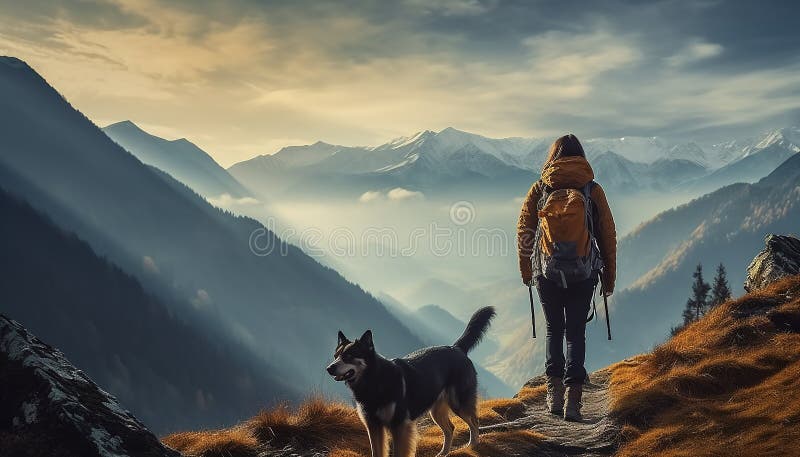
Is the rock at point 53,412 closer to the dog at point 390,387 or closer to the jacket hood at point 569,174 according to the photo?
the dog at point 390,387

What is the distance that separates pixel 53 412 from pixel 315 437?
5.18 meters

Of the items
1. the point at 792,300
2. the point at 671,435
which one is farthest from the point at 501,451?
the point at 792,300

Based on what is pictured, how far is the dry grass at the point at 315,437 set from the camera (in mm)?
10016

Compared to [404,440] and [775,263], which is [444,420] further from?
[775,263]

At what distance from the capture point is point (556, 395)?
12.8 metres

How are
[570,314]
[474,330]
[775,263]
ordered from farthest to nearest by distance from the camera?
[775,263] → [474,330] → [570,314]

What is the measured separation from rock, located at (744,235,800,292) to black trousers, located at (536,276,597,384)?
10575 mm

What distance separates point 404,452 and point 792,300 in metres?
10.1

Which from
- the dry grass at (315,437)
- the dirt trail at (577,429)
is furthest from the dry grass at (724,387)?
the dry grass at (315,437)

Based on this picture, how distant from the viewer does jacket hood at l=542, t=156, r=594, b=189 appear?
11555 mm

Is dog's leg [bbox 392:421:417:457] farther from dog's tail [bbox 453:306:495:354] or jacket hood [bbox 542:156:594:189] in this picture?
jacket hood [bbox 542:156:594:189]

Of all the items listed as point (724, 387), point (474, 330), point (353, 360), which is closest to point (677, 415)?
point (724, 387)

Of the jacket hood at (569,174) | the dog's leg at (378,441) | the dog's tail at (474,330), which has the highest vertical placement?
the jacket hood at (569,174)

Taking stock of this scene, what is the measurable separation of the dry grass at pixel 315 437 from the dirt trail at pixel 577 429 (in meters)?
0.42
